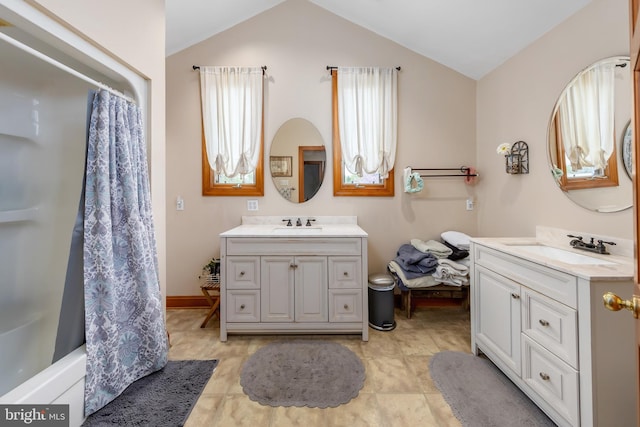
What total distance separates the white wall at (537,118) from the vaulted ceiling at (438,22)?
13cm

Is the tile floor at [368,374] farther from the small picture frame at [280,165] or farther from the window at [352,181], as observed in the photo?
the small picture frame at [280,165]

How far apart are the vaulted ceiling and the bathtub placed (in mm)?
2669

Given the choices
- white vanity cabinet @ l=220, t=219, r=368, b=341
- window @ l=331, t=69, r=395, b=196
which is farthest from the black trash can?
window @ l=331, t=69, r=395, b=196

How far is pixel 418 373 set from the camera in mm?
1768

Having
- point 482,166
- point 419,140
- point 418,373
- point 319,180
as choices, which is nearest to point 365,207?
point 319,180

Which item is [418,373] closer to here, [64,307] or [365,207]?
[365,207]

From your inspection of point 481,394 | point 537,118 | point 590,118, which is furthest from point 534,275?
point 537,118

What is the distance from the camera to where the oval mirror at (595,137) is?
4.91 ft

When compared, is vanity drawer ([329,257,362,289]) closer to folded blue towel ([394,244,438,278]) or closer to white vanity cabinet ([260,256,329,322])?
white vanity cabinet ([260,256,329,322])

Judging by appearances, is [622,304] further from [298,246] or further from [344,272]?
[298,246]

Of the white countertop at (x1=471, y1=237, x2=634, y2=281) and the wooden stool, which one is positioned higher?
the white countertop at (x1=471, y1=237, x2=634, y2=281)

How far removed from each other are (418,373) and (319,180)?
1849 mm

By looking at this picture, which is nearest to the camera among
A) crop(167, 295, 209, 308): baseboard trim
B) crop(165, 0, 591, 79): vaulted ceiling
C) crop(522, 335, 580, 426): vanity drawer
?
crop(522, 335, 580, 426): vanity drawer

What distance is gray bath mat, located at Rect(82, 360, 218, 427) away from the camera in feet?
4.46
